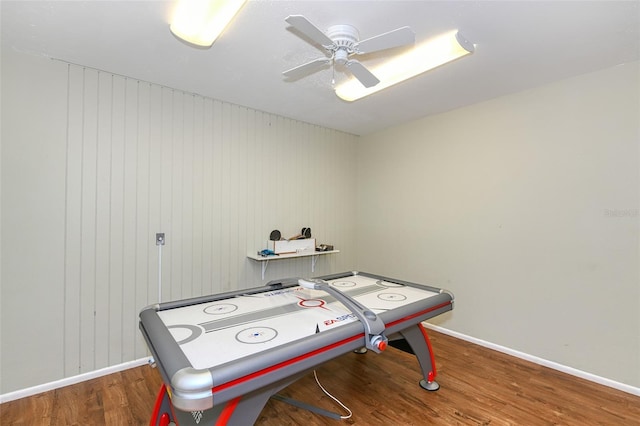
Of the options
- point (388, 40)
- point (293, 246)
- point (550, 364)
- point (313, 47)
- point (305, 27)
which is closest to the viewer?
point (305, 27)

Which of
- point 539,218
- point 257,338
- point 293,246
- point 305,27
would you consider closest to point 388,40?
point 305,27

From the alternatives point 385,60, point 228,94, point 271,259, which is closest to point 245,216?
point 271,259

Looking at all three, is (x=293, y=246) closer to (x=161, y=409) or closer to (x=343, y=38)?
(x=161, y=409)

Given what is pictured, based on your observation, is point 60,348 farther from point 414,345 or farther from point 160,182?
point 414,345

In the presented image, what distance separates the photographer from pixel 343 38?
1922 millimetres

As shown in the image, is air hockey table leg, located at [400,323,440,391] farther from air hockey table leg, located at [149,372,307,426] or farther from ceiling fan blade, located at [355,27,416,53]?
ceiling fan blade, located at [355,27,416,53]

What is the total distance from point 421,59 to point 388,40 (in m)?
0.80

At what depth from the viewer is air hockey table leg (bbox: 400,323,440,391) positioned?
2.35 metres

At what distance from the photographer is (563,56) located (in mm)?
2293

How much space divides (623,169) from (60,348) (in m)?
4.64

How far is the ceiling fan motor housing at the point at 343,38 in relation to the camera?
1904 millimetres

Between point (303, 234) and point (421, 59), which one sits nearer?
point (421, 59)

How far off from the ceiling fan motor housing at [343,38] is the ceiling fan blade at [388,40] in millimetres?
94

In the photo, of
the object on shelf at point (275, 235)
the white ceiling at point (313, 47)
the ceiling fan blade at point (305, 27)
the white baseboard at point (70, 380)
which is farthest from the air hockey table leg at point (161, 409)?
the white ceiling at point (313, 47)
